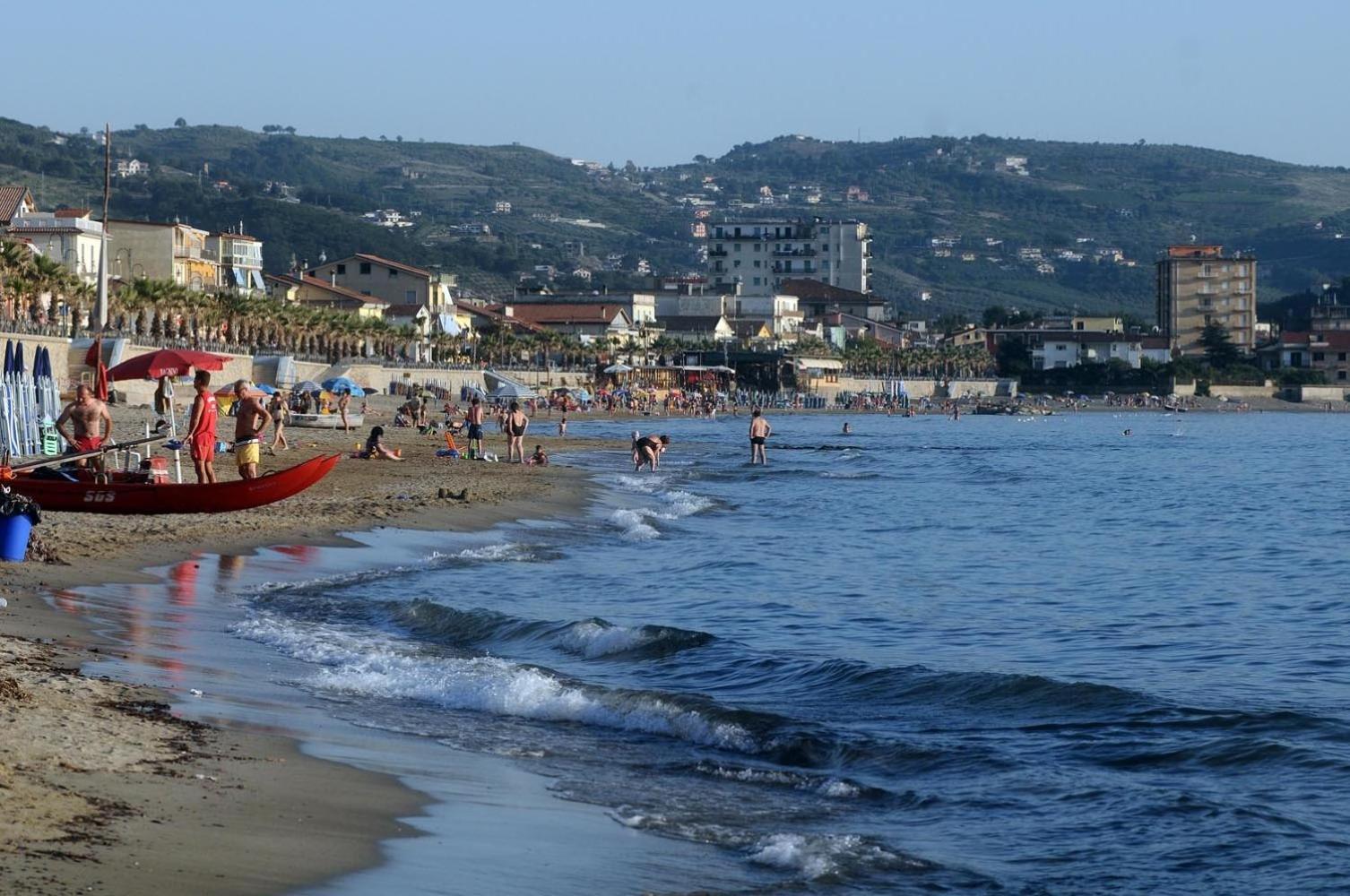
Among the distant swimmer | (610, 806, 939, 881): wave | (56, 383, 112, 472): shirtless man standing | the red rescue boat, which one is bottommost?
(610, 806, 939, 881): wave

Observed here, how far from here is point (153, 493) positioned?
60.4 feet

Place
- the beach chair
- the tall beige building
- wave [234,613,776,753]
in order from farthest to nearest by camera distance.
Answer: the tall beige building, the beach chair, wave [234,613,776,753]

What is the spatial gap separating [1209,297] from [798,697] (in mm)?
163996

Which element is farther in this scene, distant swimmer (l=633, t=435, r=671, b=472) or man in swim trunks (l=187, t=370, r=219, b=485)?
distant swimmer (l=633, t=435, r=671, b=472)

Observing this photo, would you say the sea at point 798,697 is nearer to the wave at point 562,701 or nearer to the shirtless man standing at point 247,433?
the wave at point 562,701

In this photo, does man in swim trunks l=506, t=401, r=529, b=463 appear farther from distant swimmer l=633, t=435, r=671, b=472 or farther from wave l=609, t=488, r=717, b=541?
wave l=609, t=488, r=717, b=541

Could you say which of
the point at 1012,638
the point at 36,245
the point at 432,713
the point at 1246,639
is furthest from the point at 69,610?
the point at 36,245

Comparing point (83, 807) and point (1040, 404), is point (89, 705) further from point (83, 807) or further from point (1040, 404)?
point (1040, 404)

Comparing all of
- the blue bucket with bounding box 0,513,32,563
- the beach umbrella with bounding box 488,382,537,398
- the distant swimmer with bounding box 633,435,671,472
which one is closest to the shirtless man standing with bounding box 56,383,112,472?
the blue bucket with bounding box 0,513,32,563

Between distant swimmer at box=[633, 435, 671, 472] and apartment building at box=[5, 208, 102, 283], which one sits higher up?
apartment building at box=[5, 208, 102, 283]

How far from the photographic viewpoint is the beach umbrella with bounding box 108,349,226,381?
23812 mm

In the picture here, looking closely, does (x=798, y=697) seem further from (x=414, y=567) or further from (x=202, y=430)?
(x=202, y=430)

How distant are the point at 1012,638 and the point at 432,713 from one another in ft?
19.3

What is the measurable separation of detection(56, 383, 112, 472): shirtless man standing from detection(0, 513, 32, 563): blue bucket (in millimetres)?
4154
